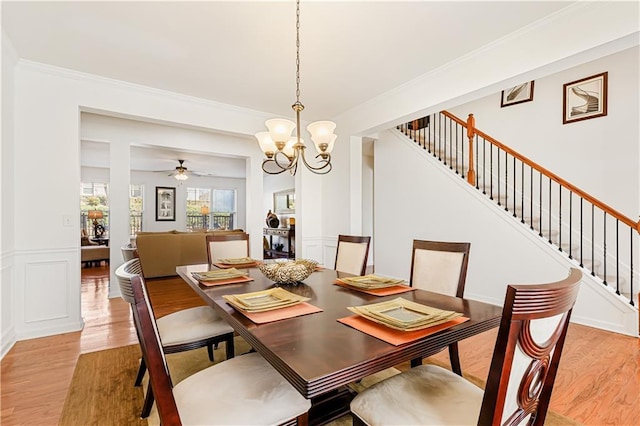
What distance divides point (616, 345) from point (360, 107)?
11.7 feet

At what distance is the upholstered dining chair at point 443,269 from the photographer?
193 centimetres

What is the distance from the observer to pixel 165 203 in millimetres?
9625

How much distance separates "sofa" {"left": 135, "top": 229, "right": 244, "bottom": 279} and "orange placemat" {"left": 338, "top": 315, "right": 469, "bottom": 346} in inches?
190

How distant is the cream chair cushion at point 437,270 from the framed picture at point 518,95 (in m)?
3.81

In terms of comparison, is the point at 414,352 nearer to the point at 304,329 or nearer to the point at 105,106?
the point at 304,329

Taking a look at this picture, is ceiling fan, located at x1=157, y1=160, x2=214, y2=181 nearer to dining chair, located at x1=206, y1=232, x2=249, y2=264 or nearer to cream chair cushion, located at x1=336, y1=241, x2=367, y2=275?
dining chair, located at x1=206, y1=232, x2=249, y2=264

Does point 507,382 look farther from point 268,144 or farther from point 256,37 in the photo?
point 256,37

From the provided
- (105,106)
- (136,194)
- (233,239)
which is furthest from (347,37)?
(136,194)

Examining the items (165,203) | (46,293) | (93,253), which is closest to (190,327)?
(46,293)

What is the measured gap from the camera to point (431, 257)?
211cm

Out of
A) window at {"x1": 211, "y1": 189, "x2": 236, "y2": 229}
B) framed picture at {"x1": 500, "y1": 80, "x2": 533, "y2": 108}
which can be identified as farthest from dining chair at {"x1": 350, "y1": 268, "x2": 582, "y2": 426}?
window at {"x1": 211, "y1": 189, "x2": 236, "y2": 229}

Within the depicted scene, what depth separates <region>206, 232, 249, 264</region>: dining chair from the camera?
9.70 feet

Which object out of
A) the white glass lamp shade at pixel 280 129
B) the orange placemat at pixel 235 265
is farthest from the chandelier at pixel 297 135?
the orange placemat at pixel 235 265

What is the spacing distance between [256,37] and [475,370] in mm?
3079
